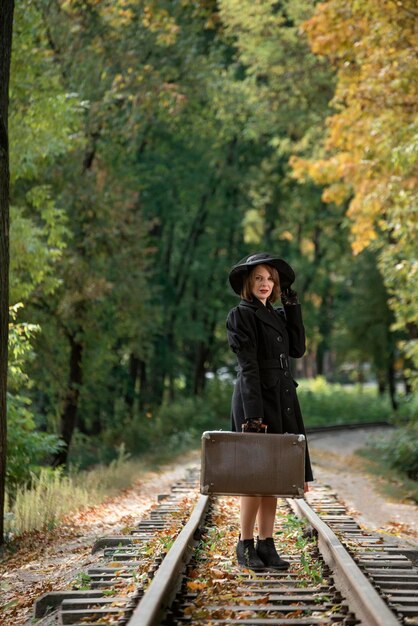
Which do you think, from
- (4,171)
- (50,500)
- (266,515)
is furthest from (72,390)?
(266,515)

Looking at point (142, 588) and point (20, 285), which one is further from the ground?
point (20, 285)

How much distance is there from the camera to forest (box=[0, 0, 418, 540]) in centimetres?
1548

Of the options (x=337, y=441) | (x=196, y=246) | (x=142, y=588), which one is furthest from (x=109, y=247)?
(x=142, y=588)

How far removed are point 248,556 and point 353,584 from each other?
4.60 feet

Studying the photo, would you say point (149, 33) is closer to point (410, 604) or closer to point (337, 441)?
point (337, 441)

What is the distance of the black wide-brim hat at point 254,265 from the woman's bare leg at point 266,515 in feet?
5.02

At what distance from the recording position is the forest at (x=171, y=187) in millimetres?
15477

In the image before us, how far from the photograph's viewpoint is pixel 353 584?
5594 millimetres

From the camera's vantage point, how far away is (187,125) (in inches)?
1158

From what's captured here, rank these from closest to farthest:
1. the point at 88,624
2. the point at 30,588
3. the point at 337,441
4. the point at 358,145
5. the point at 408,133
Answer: the point at 88,624, the point at 30,588, the point at 408,133, the point at 358,145, the point at 337,441

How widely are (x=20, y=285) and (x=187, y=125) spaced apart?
15883mm

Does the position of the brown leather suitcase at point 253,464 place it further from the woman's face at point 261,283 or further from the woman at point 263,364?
the woman's face at point 261,283

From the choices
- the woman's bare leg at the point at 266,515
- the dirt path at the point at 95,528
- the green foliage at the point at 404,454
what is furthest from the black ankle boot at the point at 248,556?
the green foliage at the point at 404,454

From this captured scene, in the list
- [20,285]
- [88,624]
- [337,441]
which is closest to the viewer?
[88,624]
